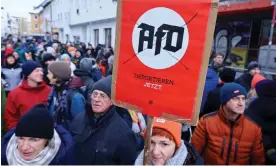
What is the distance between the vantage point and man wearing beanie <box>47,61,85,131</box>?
278cm

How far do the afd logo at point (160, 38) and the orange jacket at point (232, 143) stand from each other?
3.90 ft

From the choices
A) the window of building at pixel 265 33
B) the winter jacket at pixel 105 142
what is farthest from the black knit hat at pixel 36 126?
the window of building at pixel 265 33

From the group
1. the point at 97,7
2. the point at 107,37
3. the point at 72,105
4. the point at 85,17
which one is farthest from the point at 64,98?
the point at 107,37

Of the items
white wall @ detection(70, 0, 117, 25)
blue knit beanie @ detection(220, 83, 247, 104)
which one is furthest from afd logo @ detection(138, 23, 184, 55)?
blue knit beanie @ detection(220, 83, 247, 104)

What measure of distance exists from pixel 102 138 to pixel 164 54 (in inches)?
38.5

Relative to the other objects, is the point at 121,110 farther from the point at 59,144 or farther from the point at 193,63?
the point at 193,63

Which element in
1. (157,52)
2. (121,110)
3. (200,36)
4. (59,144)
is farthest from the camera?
(121,110)

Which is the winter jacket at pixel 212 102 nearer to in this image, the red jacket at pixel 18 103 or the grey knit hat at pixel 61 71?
the grey knit hat at pixel 61 71

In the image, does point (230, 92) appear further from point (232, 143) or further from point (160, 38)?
point (160, 38)

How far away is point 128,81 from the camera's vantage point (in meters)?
1.41

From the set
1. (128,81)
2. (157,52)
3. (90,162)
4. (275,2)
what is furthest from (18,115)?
(275,2)

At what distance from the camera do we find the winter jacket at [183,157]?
1663 mm

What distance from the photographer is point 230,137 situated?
219 cm

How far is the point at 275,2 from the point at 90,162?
19.4 ft
